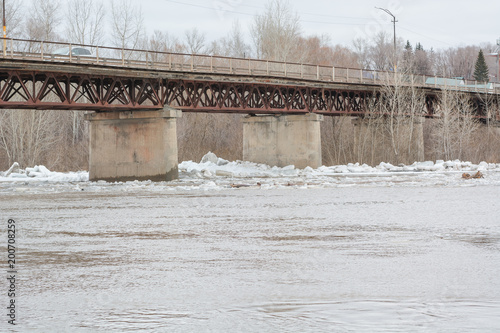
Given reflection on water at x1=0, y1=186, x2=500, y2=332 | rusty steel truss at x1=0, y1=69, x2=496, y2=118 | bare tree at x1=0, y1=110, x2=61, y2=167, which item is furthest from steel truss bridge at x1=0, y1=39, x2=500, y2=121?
reflection on water at x1=0, y1=186, x2=500, y2=332

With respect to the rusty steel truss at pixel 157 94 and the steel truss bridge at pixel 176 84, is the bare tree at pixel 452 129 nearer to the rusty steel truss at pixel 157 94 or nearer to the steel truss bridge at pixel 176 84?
the steel truss bridge at pixel 176 84

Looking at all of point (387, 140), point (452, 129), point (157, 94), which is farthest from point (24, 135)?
point (452, 129)

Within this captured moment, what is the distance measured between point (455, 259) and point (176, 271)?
4.31 meters

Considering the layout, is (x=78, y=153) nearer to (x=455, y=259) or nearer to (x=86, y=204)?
(x=86, y=204)

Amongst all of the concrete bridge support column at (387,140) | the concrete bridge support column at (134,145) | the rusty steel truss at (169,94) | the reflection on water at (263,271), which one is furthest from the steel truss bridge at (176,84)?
the reflection on water at (263,271)

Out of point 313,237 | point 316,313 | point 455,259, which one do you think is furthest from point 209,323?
point 313,237

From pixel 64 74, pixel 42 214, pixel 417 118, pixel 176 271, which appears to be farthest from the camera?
pixel 417 118

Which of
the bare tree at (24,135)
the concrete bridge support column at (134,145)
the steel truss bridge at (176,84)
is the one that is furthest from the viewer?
the bare tree at (24,135)

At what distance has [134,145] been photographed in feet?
154

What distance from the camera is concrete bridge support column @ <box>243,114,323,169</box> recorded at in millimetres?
57781

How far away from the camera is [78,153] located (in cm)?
6800

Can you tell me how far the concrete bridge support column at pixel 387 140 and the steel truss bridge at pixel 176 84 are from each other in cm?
189

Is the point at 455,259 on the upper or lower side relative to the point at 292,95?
lower

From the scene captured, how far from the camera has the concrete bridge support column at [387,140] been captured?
211ft
